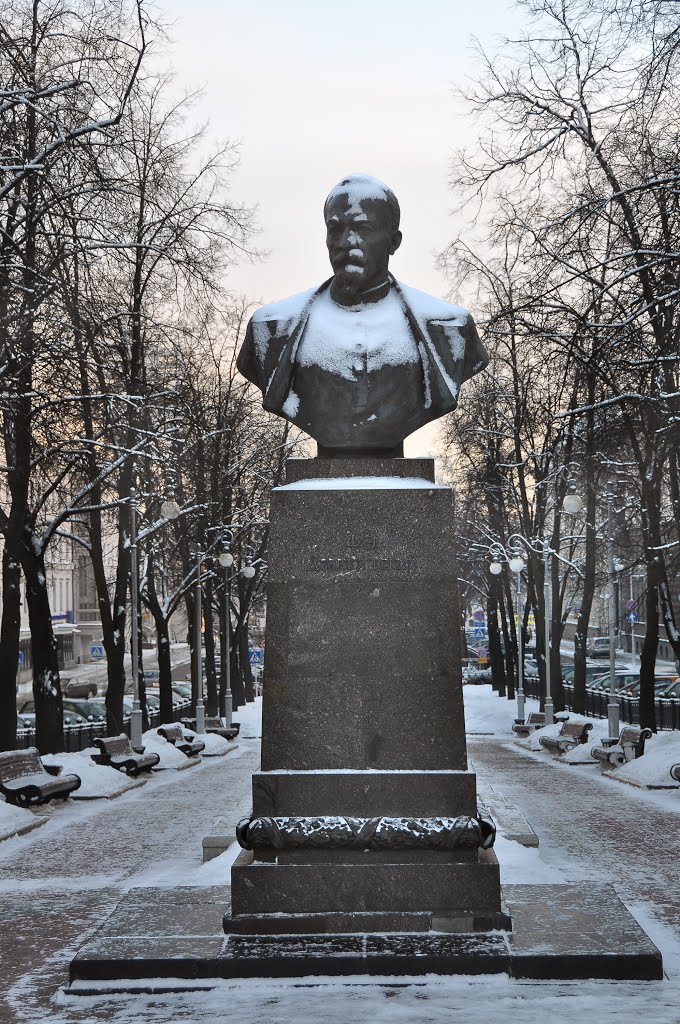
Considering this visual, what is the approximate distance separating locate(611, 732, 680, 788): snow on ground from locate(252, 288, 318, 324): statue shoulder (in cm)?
1264

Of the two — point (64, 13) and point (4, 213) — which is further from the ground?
point (64, 13)

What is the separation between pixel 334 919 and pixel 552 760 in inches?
808

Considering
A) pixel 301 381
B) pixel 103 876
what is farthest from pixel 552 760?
pixel 301 381

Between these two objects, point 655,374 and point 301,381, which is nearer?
point 301,381

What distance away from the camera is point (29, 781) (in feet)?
60.2

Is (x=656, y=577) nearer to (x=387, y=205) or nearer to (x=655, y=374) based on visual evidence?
(x=655, y=374)

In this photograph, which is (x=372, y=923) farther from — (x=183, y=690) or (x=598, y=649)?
(x=598, y=649)

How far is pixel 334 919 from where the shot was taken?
24.0 feet

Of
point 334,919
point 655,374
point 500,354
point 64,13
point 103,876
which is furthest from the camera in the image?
point 500,354

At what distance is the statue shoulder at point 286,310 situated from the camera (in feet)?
28.4

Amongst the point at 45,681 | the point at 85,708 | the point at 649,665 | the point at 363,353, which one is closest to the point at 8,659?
the point at 45,681

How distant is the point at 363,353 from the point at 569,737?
21.9 metres

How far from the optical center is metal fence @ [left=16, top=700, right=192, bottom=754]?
27766 millimetres

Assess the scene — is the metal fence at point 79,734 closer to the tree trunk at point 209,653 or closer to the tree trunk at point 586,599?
the tree trunk at point 209,653
